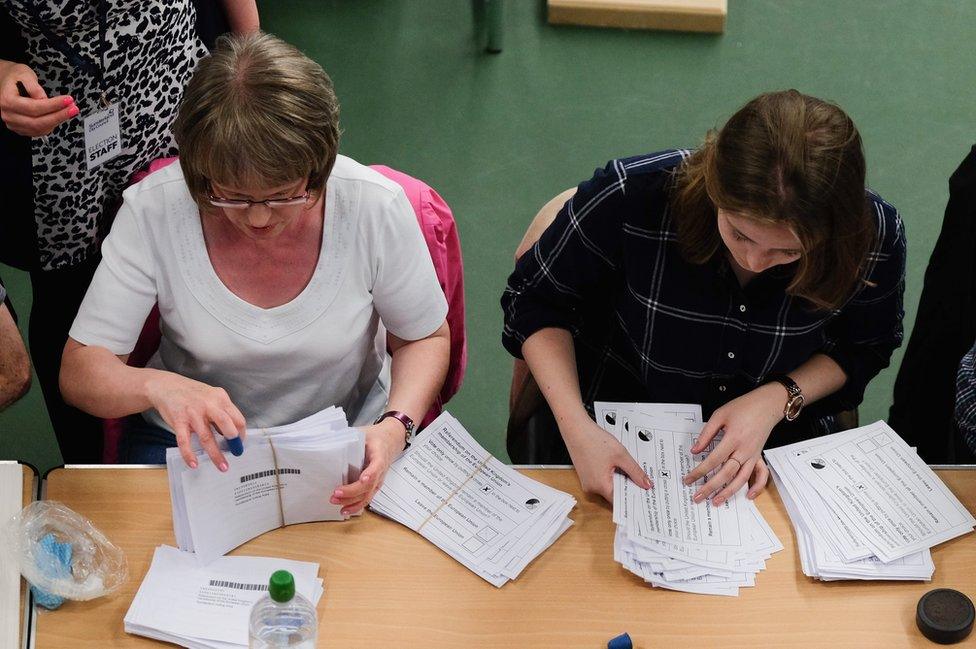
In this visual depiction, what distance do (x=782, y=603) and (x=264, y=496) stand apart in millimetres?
828

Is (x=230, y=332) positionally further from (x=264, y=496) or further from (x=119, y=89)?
(x=119, y=89)

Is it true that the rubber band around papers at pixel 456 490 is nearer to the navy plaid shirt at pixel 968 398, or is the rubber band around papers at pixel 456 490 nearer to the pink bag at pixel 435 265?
the pink bag at pixel 435 265

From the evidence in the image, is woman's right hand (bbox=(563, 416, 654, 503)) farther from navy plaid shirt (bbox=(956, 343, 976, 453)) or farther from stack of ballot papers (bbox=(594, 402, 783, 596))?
navy plaid shirt (bbox=(956, 343, 976, 453))

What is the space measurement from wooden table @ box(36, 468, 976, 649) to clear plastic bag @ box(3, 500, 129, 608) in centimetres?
3

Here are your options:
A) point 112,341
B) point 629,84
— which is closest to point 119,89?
point 112,341

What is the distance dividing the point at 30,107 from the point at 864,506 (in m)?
1.61

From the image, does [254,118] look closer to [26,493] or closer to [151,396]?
[151,396]

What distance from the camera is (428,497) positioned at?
76.0 inches

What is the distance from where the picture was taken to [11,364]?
2045 mm

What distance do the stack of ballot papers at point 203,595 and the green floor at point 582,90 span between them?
174 centimetres

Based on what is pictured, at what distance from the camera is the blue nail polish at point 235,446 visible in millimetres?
1738

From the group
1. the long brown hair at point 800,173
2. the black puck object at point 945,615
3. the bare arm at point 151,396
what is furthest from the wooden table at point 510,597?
the long brown hair at point 800,173

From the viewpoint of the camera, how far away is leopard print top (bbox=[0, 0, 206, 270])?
2.18 metres

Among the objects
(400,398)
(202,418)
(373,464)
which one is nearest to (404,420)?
(400,398)
